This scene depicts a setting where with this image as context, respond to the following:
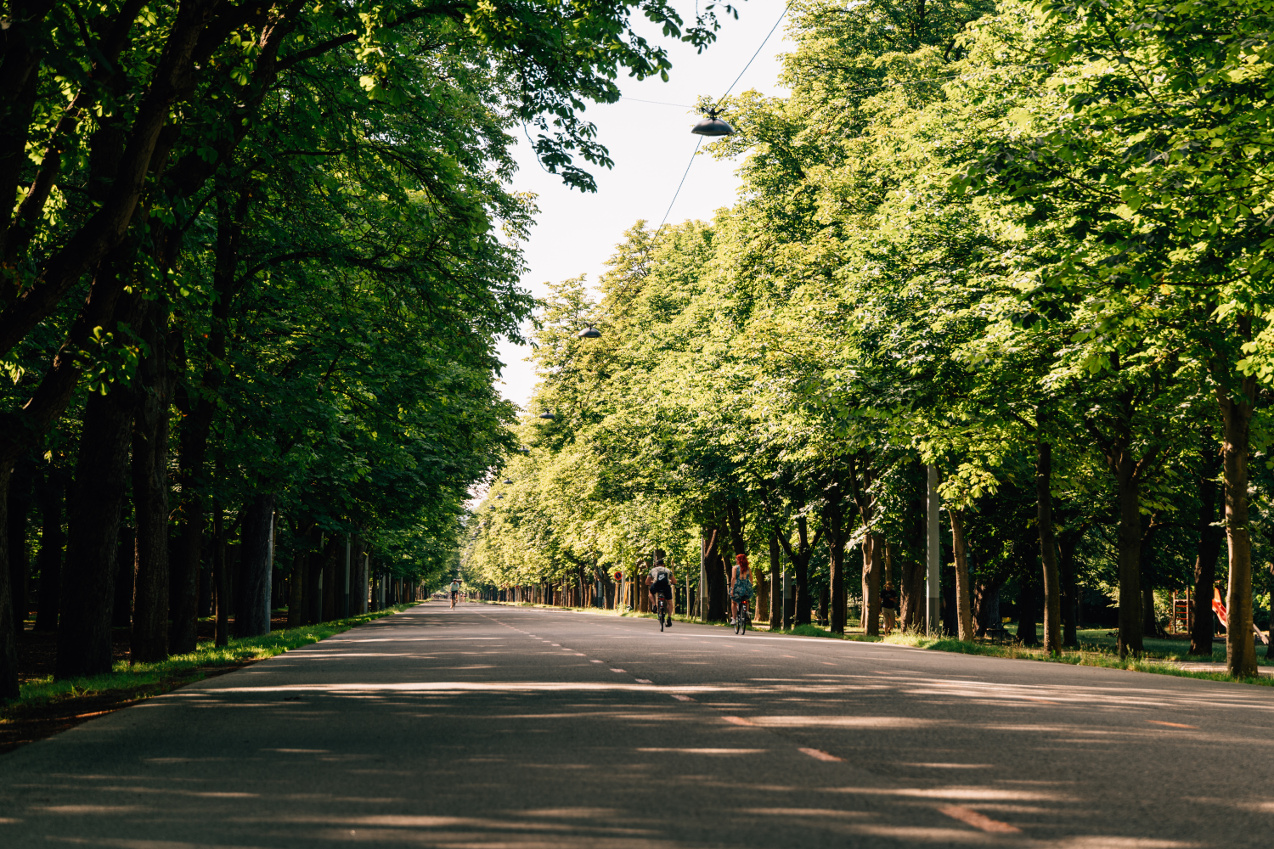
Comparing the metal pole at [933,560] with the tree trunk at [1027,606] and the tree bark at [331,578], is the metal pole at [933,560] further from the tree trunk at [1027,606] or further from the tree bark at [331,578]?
the tree bark at [331,578]

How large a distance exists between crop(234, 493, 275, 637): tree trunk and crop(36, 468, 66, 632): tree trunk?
6.71 m

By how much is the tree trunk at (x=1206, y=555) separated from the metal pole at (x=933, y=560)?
7404 mm

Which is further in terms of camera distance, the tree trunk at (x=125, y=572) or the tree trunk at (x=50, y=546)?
the tree trunk at (x=125, y=572)

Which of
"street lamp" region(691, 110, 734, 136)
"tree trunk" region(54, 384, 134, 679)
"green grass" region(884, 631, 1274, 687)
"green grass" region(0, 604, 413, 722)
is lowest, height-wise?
"green grass" region(884, 631, 1274, 687)

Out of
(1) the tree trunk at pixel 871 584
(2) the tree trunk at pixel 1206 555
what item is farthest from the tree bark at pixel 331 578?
(2) the tree trunk at pixel 1206 555

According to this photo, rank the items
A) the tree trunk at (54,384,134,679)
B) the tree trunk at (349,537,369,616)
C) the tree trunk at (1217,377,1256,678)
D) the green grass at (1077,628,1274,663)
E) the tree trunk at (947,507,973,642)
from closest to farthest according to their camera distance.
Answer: the tree trunk at (54,384,134,679), the tree trunk at (1217,377,1256,678), the green grass at (1077,628,1274,663), the tree trunk at (947,507,973,642), the tree trunk at (349,537,369,616)

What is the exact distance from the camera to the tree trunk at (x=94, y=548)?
595 inches

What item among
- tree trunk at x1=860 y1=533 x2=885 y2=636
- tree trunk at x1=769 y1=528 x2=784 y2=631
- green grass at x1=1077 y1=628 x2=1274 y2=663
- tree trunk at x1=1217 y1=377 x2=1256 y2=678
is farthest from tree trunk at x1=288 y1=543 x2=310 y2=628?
tree trunk at x1=1217 y1=377 x2=1256 y2=678

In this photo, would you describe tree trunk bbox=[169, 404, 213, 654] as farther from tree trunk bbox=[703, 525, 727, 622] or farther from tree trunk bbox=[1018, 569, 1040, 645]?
tree trunk bbox=[703, 525, 727, 622]

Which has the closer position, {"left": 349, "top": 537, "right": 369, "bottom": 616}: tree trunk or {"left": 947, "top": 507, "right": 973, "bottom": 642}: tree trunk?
{"left": 947, "top": 507, "right": 973, "bottom": 642}: tree trunk

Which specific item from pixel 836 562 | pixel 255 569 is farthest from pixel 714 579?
pixel 255 569

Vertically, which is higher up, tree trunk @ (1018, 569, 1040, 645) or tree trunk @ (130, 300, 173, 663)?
tree trunk @ (130, 300, 173, 663)

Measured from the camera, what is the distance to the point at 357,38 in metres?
13.8

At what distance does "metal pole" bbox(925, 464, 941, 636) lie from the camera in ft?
93.3
